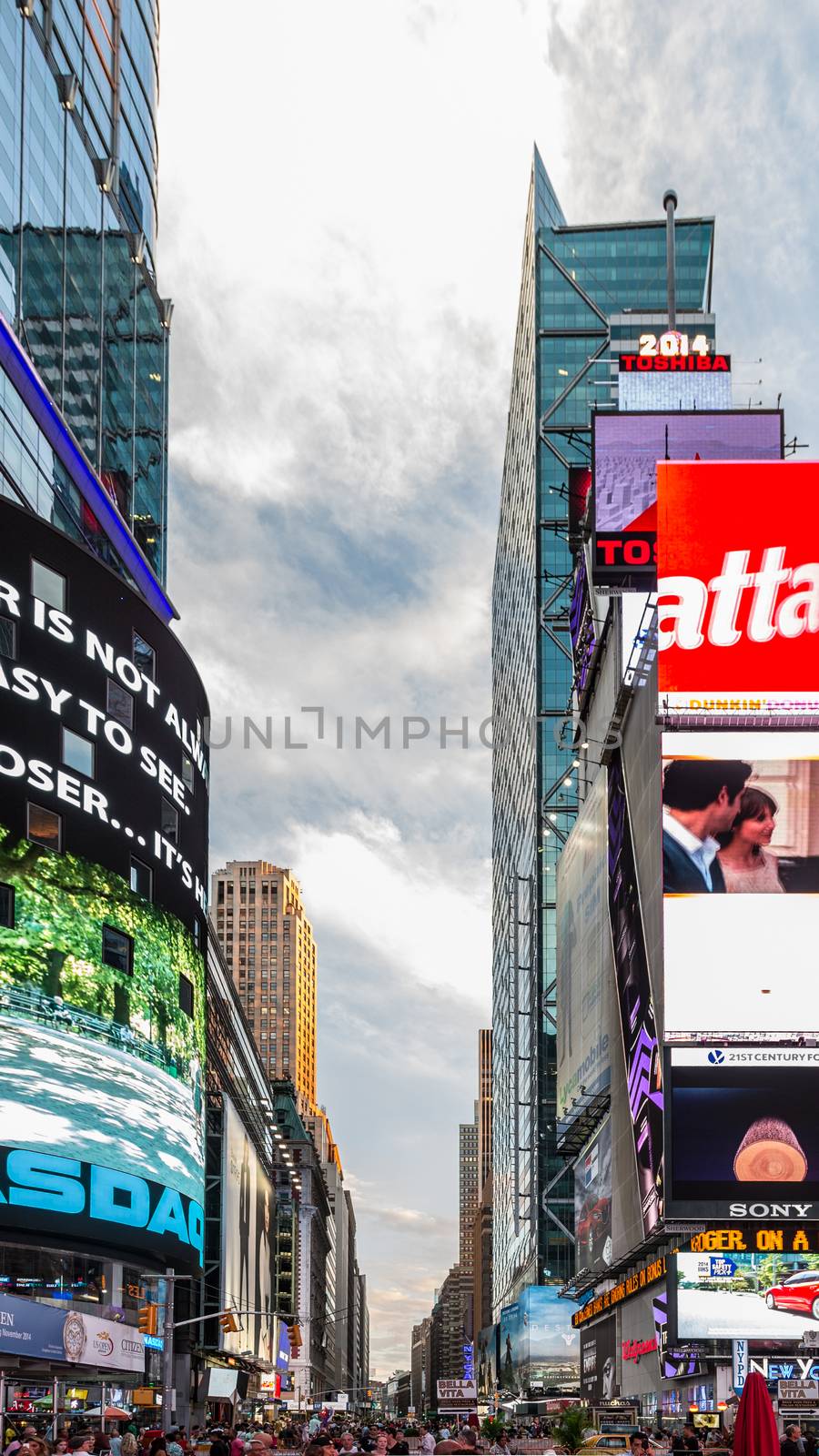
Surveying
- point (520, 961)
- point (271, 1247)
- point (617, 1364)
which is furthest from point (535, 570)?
point (617, 1364)

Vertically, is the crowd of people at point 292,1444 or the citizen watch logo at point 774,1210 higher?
the citizen watch logo at point 774,1210

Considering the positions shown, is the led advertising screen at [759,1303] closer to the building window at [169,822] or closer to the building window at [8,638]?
the building window at [169,822]

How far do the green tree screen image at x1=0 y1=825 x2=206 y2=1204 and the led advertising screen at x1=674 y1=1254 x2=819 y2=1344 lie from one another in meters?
20.9

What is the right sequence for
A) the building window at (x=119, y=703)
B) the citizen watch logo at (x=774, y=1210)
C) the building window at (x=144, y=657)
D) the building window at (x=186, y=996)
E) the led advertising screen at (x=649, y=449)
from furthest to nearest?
1. the led advertising screen at (x=649, y=449)
2. the citizen watch logo at (x=774, y=1210)
3. the building window at (x=186, y=996)
4. the building window at (x=144, y=657)
5. the building window at (x=119, y=703)

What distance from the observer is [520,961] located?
569 feet

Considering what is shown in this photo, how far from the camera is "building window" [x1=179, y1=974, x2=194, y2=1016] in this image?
178 feet

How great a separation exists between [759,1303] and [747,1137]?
6.95 m

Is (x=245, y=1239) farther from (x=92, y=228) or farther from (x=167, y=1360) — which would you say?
(x=92, y=228)

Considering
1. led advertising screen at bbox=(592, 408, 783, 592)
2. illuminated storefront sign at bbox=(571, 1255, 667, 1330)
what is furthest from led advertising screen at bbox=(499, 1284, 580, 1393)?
led advertising screen at bbox=(592, 408, 783, 592)

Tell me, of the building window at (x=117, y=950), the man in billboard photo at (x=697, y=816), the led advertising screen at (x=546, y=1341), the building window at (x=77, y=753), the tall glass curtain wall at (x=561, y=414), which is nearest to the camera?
the building window at (x=77, y=753)

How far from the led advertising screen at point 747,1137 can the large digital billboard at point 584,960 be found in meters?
21.1

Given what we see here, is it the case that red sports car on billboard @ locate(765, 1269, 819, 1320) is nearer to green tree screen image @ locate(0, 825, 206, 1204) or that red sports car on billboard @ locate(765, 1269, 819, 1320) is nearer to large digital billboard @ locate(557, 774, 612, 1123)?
large digital billboard @ locate(557, 774, 612, 1123)

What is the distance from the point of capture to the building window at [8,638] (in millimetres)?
45906

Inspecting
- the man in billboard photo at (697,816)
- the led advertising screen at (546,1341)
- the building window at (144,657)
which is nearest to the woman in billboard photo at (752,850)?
the man in billboard photo at (697,816)
